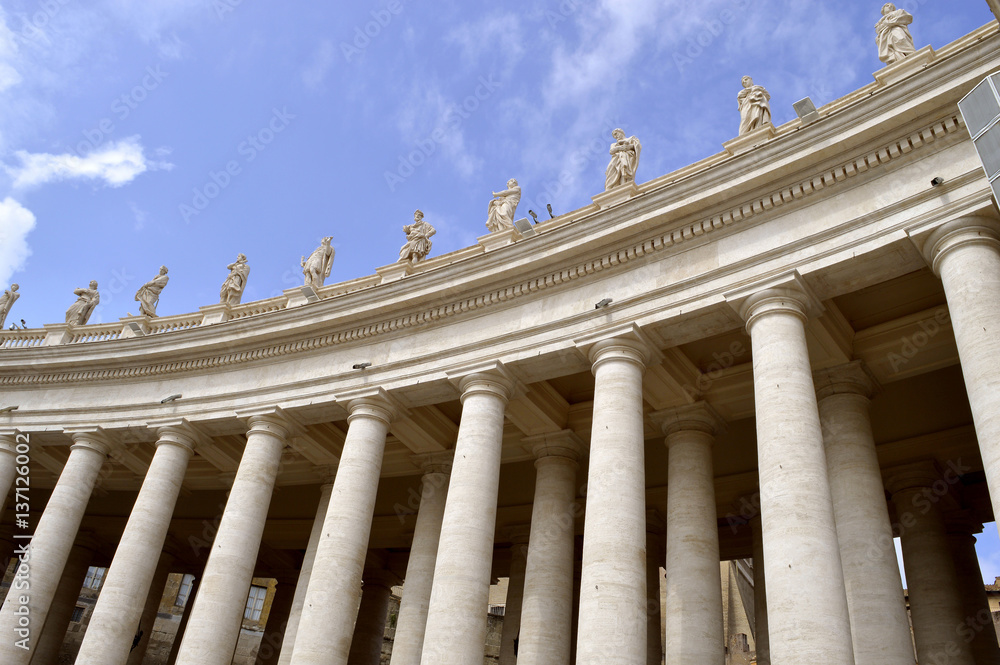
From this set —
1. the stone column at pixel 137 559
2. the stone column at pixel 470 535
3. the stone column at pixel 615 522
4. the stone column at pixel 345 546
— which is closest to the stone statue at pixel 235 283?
the stone column at pixel 137 559

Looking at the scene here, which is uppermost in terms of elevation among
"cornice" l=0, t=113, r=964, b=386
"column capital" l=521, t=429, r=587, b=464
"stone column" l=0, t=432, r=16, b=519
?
"cornice" l=0, t=113, r=964, b=386

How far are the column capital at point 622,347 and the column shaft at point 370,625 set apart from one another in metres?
25.4

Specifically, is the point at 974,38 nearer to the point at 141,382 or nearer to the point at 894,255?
the point at 894,255

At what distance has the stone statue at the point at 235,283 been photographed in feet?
130

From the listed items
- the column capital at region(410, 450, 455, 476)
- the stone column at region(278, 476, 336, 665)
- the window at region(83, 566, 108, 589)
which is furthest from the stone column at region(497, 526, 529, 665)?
the window at region(83, 566, 108, 589)

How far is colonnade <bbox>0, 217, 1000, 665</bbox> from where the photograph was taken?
19.0 metres

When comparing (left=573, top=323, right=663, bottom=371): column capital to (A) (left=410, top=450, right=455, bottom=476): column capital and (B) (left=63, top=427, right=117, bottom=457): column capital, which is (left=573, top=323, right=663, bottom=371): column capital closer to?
(A) (left=410, top=450, right=455, bottom=476): column capital

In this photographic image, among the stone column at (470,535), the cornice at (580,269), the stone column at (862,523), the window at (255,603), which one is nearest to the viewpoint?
the stone column at (862,523)

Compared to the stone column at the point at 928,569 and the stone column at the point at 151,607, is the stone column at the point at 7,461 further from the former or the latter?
the stone column at the point at 928,569

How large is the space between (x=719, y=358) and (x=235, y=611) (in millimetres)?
19815

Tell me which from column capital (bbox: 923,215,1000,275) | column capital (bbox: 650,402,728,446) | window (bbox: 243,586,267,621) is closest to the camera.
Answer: column capital (bbox: 923,215,1000,275)

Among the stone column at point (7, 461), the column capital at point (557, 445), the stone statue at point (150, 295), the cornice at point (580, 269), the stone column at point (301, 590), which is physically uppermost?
the stone statue at point (150, 295)

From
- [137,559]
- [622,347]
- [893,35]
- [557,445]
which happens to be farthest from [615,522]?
[137,559]

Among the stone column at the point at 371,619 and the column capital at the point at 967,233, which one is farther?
the stone column at the point at 371,619
